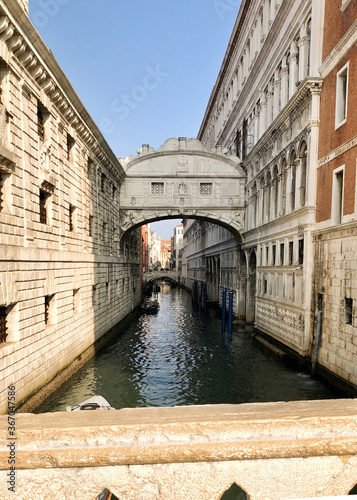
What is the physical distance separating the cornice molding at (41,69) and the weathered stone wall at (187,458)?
889 cm

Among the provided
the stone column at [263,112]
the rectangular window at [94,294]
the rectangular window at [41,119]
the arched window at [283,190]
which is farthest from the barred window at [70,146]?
the stone column at [263,112]

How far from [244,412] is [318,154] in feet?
39.8

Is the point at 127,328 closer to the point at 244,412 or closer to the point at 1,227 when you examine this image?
the point at 1,227

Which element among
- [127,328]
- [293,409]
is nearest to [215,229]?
[127,328]

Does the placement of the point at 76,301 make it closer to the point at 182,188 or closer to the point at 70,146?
the point at 70,146

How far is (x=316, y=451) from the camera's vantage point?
7.31ft

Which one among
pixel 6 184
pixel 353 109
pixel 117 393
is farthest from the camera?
pixel 117 393

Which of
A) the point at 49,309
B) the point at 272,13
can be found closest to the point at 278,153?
the point at 272,13

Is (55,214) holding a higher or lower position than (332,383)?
higher

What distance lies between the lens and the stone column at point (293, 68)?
49.3 ft

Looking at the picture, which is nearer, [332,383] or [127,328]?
[332,383]

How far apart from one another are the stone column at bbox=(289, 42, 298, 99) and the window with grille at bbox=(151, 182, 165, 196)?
32.9 ft

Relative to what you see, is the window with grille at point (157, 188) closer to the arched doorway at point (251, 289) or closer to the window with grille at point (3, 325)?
the arched doorway at point (251, 289)

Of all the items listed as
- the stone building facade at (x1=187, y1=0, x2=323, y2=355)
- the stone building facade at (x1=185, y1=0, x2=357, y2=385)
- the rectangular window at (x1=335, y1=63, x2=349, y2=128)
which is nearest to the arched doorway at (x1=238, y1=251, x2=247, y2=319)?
the stone building facade at (x1=187, y1=0, x2=323, y2=355)
